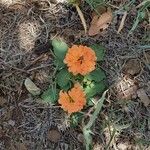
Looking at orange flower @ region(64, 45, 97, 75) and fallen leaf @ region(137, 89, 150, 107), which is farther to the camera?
fallen leaf @ region(137, 89, 150, 107)

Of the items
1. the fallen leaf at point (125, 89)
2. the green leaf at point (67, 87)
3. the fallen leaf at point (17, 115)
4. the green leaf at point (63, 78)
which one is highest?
the green leaf at point (63, 78)

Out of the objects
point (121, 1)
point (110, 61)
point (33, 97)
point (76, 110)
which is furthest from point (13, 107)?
point (121, 1)

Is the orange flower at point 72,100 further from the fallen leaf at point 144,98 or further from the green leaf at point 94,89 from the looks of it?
the fallen leaf at point 144,98

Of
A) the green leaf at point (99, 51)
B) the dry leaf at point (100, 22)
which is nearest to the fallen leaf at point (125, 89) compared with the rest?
the green leaf at point (99, 51)

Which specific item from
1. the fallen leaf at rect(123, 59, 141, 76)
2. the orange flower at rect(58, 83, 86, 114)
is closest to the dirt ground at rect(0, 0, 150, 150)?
the fallen leaf at rect(123, 59, 141, 76)

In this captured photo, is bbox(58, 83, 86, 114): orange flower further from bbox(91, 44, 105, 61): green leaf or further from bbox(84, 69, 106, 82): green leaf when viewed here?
bbox(91, 44, 105, 61): green leaf
